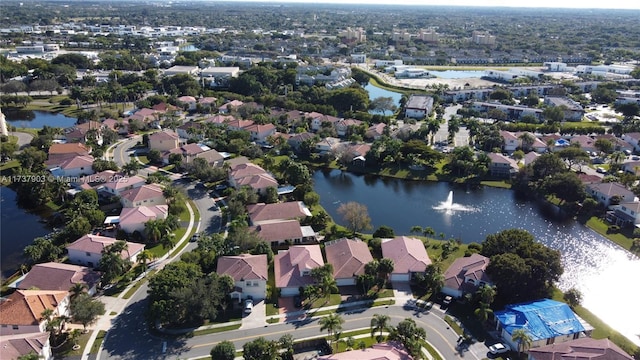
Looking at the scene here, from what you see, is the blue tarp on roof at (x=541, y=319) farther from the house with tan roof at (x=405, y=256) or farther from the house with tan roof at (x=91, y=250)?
the house with tan roof at (x=91, y=250)

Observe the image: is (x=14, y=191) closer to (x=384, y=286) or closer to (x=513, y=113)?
Answer: (x=384, y=286)

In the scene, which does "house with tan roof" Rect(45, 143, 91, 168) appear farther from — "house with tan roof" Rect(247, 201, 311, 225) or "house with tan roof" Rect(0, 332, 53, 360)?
"house with tan roof" Rect(0, 332, 53, 360)


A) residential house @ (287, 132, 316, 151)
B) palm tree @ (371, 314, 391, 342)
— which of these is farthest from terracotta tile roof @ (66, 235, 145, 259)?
residential house @ (287, 132, 316, 151)

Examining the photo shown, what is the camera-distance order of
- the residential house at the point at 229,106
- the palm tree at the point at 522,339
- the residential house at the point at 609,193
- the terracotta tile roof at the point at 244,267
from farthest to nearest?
the residential house at the point at 229,106
the residential house at the point at 609,193
the terracotta tile roof at the point at 244,267
the palm tree at the point at 522,339

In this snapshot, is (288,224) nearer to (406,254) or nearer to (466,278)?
(406,254)

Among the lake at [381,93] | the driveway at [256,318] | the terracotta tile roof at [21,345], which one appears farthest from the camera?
the lake at [381,93]

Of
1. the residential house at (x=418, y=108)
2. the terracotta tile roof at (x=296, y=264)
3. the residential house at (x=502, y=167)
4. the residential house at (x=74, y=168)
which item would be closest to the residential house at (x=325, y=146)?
the residential house at (x=502, y=167)

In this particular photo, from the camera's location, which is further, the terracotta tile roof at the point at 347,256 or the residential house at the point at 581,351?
the terracotta tile roof at the point at 347,256
